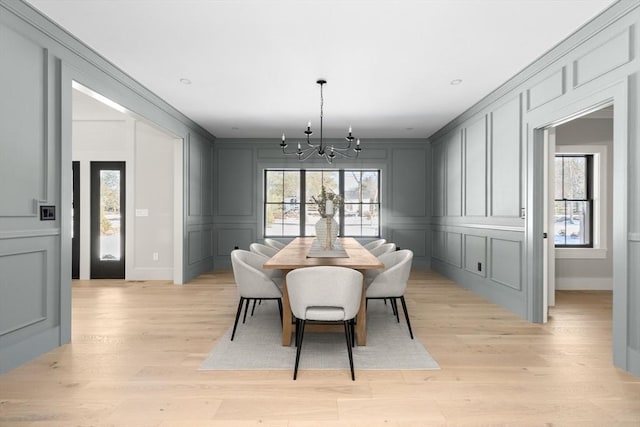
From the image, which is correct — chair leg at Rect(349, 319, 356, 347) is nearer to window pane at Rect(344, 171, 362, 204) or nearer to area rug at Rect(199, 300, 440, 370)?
area rug at Rect(199, 300, 440, 370)

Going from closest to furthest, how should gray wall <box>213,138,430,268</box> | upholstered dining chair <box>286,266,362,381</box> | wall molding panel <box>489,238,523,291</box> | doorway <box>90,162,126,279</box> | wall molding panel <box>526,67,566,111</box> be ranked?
upholstered dining chair <box>286,266,362,381</box> → wall molding panel <box>526,67,566,111</box> → wall molding panel <box>489,238,523,291</box> → doorway <box>90,162,126,279</box> → gray wall <box>213,138,430,268</box>

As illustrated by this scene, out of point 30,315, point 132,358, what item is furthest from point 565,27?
point 30,315

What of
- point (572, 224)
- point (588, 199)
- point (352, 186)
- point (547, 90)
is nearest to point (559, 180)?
point (588, 199)

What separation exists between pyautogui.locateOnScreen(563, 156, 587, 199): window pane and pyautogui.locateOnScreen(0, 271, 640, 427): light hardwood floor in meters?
2.50

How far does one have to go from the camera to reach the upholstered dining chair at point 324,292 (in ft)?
8.70

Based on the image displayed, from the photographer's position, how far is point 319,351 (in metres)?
3.08

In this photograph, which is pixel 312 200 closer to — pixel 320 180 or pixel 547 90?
pixel 320 180

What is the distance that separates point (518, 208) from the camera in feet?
14.5

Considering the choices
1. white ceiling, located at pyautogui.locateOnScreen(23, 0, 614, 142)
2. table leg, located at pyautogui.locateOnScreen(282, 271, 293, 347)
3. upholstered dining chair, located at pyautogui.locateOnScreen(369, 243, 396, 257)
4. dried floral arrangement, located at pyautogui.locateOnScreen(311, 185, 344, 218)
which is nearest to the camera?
white ceiling, located at pyautogui.locateOnScreen(23, 0, 614, 142)

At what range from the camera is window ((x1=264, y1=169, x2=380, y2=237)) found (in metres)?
8.01

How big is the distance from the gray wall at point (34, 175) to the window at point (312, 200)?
4.60 m

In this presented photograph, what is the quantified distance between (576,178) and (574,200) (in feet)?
1.09

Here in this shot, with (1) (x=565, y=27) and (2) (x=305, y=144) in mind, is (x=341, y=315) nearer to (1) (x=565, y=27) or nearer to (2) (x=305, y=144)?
(1) (x=565, y=27)

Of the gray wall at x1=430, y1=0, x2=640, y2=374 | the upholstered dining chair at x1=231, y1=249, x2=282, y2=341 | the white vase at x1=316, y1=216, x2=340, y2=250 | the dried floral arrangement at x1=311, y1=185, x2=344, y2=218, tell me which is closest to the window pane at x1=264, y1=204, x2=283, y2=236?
the gray wall at x1=430, y1=0, x2=640, y2=374
